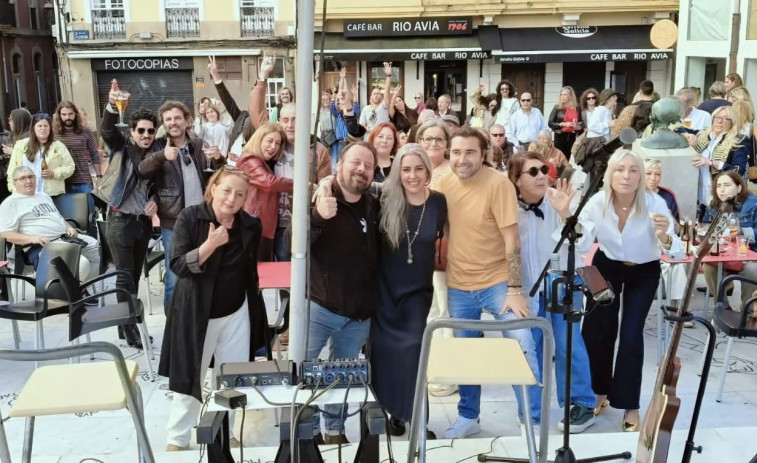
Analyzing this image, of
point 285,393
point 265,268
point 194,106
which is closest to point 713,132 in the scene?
point 265,268

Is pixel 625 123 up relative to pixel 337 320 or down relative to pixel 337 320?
up

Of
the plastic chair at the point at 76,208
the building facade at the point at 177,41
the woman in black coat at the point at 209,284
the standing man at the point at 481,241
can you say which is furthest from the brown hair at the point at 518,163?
the building facade at the point at 177,41

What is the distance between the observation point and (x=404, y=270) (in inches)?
145

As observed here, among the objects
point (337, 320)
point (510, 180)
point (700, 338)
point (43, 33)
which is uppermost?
point (43, 33)

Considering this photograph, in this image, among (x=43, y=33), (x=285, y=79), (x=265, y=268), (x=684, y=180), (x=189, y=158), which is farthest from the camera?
(x=43, y=33)

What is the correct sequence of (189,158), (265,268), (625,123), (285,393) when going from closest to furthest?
(285,393), (265,268), (189,158), (625,123)

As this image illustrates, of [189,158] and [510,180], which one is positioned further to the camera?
[189,158]

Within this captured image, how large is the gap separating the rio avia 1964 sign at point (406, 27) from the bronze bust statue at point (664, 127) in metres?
12.7

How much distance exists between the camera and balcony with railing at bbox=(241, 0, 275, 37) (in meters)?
20.4

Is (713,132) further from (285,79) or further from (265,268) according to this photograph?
(285,79)

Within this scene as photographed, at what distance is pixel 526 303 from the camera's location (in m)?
3.75

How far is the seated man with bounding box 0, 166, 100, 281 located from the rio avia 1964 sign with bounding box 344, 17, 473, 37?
1416 cm

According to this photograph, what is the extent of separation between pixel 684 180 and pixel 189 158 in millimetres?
4187

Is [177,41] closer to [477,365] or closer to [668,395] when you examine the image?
[477,365]
